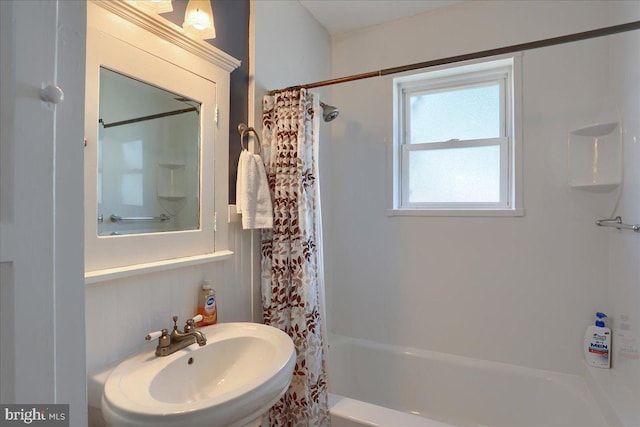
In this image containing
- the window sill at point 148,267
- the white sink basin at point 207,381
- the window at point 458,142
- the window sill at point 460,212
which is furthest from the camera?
the window at point 458,142

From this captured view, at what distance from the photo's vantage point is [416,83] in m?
2.26

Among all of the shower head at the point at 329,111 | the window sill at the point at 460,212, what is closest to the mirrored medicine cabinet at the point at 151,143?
the shower head at the point at 329,111

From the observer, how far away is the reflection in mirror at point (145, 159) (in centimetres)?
104

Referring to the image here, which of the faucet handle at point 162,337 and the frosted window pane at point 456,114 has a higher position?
the frosted window pane at point 456,114

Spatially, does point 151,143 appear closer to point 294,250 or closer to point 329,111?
point 294,250

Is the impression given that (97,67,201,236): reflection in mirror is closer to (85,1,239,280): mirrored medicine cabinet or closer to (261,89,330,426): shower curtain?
(85,1,239,280): mirrored medicine cabinet

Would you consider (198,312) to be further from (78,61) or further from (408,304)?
(408,304)

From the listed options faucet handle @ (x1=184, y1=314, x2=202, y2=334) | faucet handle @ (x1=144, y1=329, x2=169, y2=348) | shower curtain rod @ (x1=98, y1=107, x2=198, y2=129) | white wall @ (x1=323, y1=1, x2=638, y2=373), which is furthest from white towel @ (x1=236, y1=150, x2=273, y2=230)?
white wall @ (x1=323, y1=1, x2=638, y2=373)

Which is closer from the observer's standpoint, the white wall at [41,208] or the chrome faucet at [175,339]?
the white wall at [41,208]

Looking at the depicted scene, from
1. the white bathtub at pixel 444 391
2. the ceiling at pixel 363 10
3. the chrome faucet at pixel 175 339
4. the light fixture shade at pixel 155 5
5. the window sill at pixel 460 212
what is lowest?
the white bathtub at pixel 444 391

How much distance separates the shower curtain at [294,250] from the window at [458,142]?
0.85m

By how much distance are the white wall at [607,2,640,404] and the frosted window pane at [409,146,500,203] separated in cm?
62

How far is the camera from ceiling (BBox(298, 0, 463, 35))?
2.02 metres

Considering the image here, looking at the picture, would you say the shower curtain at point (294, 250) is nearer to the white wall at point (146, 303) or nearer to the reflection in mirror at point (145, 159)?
the white wall at point (146, 303)
